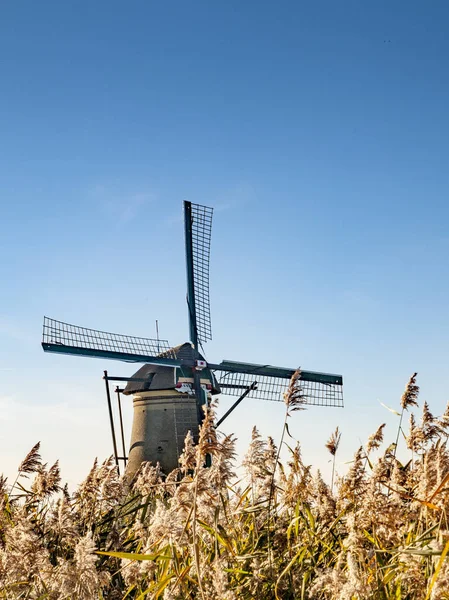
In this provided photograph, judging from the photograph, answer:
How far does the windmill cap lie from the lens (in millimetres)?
27047

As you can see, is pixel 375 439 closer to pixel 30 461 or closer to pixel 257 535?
pixel 257 535

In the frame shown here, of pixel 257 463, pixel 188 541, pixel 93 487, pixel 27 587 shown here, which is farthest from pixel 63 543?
pixel 188 541

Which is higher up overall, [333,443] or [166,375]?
[166,375]

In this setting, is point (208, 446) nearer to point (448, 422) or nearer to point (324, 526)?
point (448, 422)

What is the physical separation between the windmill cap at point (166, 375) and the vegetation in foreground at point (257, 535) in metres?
21.4

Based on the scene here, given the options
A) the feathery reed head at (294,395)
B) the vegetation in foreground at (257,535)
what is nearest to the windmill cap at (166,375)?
the vegetation in foreground at (257,535)

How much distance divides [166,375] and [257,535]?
74.8 feet

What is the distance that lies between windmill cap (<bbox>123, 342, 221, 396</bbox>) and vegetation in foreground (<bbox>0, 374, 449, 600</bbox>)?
21408mm

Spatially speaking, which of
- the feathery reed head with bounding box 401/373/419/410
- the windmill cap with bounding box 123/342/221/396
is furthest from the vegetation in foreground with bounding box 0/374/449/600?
the windmill cap with bounding box 123/342/221/396

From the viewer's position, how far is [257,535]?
4.62 meters

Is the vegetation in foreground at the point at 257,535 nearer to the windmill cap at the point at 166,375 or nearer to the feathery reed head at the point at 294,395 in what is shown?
the feathery reed head at the point at 294,395

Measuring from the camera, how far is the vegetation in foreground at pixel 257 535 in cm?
327

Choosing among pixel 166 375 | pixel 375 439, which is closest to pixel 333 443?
pixel 375 439

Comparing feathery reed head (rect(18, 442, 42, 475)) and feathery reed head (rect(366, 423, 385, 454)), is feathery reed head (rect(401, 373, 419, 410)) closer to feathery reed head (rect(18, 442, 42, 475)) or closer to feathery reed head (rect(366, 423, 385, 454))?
feathery reed head (rect(366, 423, 385, 454))
